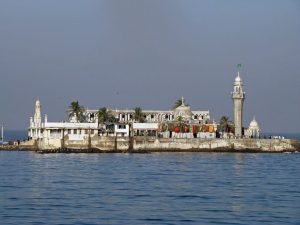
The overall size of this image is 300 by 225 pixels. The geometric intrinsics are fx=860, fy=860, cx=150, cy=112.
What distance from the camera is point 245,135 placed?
480 feet

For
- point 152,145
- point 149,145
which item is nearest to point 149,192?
point 149,145

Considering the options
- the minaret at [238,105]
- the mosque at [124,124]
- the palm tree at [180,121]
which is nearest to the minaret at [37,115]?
the mosque at [124,124]

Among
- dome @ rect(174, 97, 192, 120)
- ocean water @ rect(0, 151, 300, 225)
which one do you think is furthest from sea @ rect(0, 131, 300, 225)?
dome @ rect(174, 97, 192, 120)

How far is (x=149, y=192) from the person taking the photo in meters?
67.4

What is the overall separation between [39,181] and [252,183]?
19.4 m

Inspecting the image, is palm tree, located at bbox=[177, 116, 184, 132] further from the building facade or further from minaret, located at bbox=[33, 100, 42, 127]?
minaret, located at bbox=[33, 100, 42, 127]

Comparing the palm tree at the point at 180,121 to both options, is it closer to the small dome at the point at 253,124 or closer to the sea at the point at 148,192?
the small dome at the point at 253,124

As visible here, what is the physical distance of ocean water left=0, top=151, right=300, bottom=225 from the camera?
52531 mm

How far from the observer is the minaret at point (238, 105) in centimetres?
14188

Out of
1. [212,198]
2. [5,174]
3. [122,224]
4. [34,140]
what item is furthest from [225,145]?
[122,224]

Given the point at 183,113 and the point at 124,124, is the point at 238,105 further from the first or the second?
the point at 124,124

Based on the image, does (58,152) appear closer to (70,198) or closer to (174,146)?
(174,146)

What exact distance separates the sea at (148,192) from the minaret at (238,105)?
2698 cm

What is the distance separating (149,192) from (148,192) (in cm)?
8
